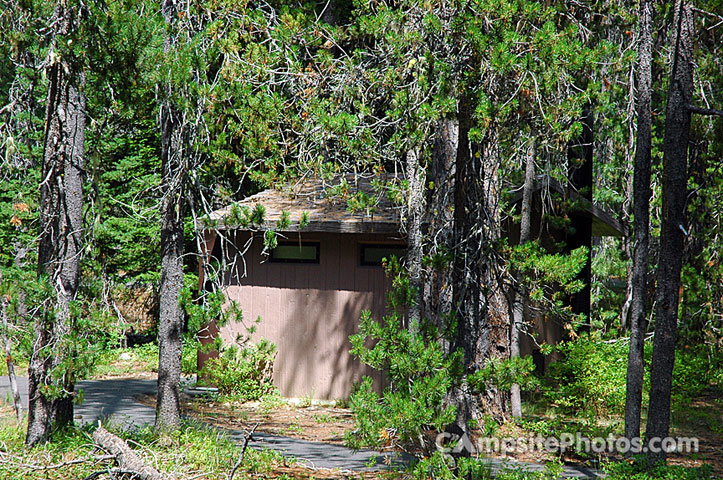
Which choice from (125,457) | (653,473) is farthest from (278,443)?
(653,473)

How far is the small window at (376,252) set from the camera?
1259 cm

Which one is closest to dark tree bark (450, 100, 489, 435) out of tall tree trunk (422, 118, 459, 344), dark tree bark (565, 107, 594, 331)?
tall tree trunk (422, 118, 459, 344)

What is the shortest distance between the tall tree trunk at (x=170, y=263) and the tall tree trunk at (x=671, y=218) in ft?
18.3

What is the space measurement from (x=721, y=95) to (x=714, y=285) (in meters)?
3.82

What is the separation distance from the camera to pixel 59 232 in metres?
8.26

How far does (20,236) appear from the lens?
16641 mm

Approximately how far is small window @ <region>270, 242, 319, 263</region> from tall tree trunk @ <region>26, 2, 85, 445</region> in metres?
4.93

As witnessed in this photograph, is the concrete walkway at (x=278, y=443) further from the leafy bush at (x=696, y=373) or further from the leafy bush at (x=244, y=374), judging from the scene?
the leafy bush at (x=696, y=373)

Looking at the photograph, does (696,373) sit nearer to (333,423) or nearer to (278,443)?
(333,423)

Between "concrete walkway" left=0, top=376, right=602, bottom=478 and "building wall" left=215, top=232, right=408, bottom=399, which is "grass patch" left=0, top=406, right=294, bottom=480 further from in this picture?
"building wall" left=215, top=232, right=408, bottom=399

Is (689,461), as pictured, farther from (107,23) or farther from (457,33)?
(107,23)

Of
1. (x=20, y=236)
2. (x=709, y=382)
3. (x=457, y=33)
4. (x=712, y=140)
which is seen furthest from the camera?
(x=20, y=236)

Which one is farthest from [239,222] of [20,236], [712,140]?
[20,236]

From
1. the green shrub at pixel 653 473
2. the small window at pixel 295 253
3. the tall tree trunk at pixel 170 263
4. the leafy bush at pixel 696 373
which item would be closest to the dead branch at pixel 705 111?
the green shrub at pixel 653 473
